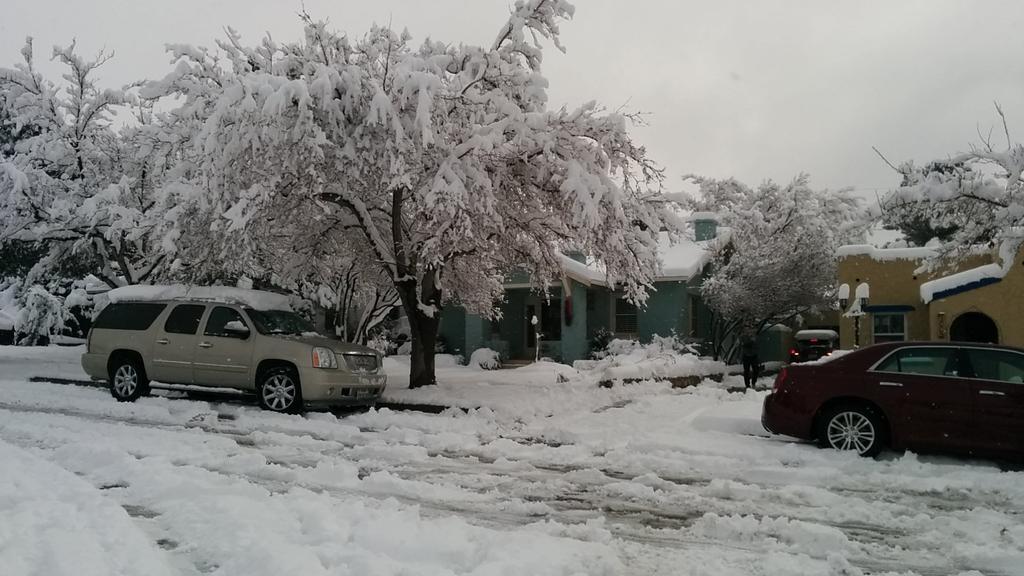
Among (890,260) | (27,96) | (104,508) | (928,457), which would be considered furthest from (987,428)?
(27,96)

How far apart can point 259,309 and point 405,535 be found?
356 inches

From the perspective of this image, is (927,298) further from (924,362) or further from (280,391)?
(280,391)

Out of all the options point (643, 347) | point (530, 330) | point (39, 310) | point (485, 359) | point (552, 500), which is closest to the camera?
point (552, 500)

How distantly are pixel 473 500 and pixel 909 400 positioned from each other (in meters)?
5.47

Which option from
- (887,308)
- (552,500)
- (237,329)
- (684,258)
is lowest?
(552,500)

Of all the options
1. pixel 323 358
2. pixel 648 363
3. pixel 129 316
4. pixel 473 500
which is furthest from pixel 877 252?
pixel 473 500

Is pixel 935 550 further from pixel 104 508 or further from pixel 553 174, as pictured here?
pixel 553 174

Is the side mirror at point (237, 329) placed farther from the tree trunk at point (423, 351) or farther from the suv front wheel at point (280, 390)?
the tree trunk at point (423, 351)

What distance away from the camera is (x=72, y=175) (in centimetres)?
2008

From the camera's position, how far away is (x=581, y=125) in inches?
524

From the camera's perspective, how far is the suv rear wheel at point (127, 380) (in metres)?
13.9

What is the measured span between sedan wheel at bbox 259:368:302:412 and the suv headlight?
0.45 m

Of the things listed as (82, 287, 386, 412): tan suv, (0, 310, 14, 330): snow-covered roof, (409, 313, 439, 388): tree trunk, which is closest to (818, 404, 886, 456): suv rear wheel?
(82, 287, 386, 412): tan suv

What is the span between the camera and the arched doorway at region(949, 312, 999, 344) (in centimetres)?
2262
